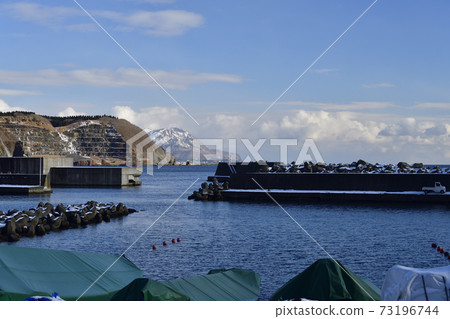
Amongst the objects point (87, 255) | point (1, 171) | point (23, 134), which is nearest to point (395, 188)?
point (87, 255)

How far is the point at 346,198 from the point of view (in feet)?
174

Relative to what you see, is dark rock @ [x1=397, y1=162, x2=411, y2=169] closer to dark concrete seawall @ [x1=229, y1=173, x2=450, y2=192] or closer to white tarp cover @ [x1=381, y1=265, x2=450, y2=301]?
dark concrete seawall @ [x1=229, y1=173, x2=450, y2=192]

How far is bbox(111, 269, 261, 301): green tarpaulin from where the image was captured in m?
12.0

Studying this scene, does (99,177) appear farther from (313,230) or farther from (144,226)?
(313,230)

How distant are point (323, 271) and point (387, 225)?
2575 centimetres

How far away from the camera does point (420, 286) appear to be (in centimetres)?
926

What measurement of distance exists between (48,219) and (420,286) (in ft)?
102

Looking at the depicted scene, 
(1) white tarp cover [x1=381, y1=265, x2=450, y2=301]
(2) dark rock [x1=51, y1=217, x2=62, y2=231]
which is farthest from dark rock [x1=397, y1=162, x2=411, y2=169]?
(1) white tarp cover [x1=381, y1=265, x2=450, y2=301]

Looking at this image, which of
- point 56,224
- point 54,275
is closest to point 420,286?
point 54,275

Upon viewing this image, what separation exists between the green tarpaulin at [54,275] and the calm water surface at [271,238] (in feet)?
17.2

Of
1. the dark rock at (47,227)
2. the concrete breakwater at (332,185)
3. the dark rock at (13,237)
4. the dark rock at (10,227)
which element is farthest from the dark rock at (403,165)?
the dark rock at (13,237)

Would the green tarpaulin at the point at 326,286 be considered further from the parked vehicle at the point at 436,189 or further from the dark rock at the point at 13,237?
the parked vehicle at the point at 436,189

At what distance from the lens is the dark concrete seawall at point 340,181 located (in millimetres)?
52656

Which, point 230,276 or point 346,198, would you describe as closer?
point 230,276
